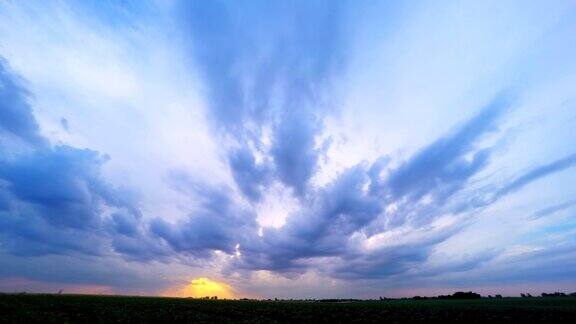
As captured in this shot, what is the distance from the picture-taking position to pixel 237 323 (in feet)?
131

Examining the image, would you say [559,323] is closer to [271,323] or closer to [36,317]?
[271,323]

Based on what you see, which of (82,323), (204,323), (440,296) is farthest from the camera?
(440,296)

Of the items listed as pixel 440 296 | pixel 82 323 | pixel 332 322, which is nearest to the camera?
pixel 82 323

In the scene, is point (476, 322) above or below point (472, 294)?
below

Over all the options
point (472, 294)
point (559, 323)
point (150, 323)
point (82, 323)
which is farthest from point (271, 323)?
point (472, 294)

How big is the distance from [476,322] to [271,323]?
1028 inches

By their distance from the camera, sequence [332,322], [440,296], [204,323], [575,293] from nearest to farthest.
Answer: [204,323]
[332,322]
[575,293]
[440,296]

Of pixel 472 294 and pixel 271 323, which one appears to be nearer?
pixel 271 323

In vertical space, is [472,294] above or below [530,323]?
above

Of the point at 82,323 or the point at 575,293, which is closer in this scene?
the point at 82,323

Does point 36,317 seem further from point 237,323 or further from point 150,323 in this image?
point 237,323

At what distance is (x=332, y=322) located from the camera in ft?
140

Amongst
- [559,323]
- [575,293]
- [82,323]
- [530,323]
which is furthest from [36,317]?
[575,293]

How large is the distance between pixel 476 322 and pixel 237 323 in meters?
30.1
